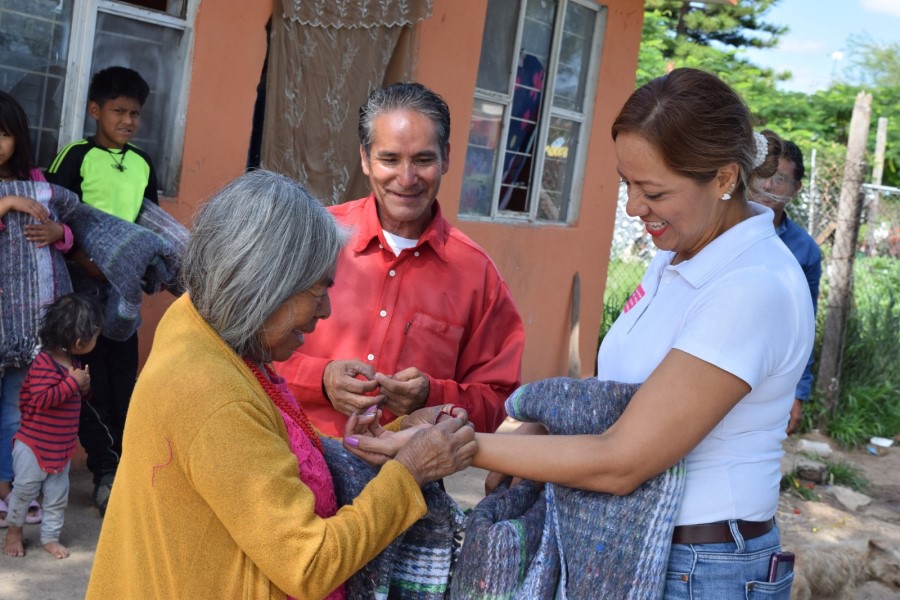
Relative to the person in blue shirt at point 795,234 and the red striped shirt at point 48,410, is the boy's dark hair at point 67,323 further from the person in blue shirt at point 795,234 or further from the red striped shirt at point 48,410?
the person in blue shirt at point 795,234

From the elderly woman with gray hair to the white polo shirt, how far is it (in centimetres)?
50

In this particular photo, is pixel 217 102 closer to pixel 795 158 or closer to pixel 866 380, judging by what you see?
pixel 795 158

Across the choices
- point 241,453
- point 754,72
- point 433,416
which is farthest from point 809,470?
point 754,72

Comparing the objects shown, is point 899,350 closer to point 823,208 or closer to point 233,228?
point 823,208

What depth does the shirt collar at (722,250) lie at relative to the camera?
2049mm

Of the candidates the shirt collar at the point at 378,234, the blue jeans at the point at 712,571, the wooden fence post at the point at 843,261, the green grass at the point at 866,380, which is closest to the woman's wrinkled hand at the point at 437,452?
the blue jeans at the point at 712,571

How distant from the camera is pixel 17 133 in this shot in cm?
417

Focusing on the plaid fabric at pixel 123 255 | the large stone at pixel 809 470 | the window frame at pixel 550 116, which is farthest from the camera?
the window frame at pixel 550 116

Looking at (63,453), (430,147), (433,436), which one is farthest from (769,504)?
(63,453)

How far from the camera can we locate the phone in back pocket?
82.2 inches

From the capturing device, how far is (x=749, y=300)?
1.95 meters

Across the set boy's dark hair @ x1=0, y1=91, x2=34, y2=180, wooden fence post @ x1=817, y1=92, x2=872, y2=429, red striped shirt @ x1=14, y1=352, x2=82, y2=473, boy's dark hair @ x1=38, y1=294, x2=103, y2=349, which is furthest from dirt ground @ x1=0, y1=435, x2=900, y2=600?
boy's dark hair @ x1=0, y1=91, x2=34, y2=180

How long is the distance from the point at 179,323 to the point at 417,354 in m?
1.04

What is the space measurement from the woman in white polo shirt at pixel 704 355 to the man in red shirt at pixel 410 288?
2.63ft
